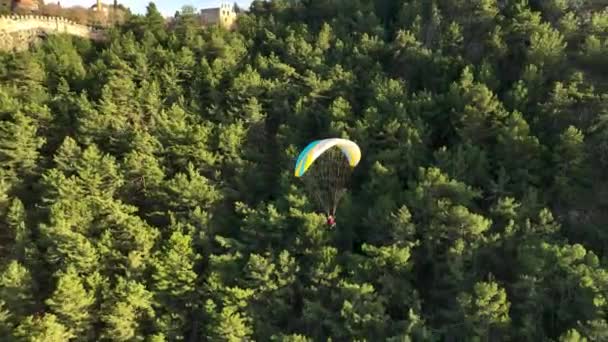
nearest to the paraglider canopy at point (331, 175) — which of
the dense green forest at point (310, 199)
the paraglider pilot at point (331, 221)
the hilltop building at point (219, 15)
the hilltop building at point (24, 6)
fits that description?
the paraglider pilot at point (331, 221)

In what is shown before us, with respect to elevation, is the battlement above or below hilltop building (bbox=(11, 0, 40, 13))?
below

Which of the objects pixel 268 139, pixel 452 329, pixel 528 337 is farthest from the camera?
pixel 268 139

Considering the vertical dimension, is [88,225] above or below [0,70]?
below

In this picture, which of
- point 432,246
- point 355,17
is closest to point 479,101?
point 432,246

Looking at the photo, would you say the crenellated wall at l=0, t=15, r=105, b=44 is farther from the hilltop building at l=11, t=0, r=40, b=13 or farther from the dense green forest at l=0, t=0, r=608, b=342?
the dense green forest at l=0, t=0, r=608, b=342

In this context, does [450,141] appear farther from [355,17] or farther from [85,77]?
[85,77]

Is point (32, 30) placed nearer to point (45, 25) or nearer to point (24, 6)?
point (45, 25)

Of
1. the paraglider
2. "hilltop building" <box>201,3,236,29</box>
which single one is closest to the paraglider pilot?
the paraglider
